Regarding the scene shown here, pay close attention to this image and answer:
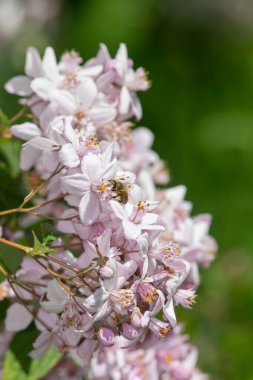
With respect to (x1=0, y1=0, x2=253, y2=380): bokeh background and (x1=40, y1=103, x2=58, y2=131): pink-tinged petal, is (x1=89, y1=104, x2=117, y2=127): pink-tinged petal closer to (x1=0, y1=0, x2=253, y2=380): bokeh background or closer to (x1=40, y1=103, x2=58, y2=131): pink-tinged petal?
(x1=40, y1=103, x2=58, y2=131): pink-tinged petal

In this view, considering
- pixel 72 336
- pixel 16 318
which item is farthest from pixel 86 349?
pixel 16 318

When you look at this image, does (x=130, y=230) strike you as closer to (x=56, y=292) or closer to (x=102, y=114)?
(x=56, y=292)

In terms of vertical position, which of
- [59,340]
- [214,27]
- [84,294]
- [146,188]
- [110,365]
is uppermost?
[214,27]

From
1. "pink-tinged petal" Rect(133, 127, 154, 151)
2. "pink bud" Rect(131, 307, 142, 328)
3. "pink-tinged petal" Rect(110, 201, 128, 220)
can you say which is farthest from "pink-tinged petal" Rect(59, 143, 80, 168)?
"pink-tinged petal" Rect(133, 127, 154, 151)

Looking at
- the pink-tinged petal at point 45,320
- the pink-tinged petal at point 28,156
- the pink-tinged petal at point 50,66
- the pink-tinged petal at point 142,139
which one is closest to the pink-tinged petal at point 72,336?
the pink-tinged petal at point 45,320

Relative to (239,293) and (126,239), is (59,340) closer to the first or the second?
(126,239)

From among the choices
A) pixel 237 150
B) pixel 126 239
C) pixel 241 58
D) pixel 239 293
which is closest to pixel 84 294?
pixel 126 239

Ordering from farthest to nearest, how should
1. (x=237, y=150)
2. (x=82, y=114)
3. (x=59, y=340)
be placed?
(x=237, y=150) < (x=82, y=114) < (x=59, y=340)
